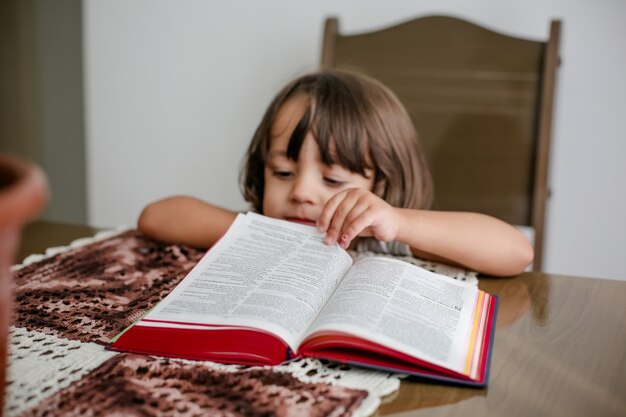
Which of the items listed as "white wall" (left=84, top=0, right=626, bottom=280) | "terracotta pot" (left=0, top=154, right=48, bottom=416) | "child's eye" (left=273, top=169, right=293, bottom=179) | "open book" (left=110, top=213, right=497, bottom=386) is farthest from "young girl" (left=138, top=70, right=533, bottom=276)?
"white wall" (left=84, top=0, right=626, bottom=280)

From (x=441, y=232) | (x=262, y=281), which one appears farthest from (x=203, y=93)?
(x=262, y=281)

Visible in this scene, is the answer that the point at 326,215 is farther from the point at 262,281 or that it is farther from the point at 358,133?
the point at 358,133

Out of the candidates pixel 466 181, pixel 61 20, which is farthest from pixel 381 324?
pixel 61 20

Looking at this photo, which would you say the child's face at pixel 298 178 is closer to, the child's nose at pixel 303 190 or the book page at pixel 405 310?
the child's nose at pixel 303 190

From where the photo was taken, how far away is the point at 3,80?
2320 millimetres

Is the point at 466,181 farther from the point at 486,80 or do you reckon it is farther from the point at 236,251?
the point at 236,251

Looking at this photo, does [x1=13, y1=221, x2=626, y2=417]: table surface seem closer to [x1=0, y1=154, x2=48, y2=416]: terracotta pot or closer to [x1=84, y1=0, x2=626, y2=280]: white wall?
[x1=0, y1=154, x2=48, y2=416]: terracotta pot

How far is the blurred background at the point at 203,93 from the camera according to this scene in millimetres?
1702

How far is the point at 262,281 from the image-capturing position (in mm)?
673

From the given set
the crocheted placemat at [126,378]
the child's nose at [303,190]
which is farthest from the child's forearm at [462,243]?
the crocheted placemat at [126,378]

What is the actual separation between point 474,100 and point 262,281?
1069 mm

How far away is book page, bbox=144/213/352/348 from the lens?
600mm

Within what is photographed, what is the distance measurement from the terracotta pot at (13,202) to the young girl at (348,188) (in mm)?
502

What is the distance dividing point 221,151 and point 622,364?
1663mm
